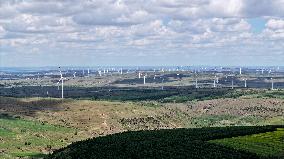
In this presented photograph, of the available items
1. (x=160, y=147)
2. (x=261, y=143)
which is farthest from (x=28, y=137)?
(x=261, y=143)

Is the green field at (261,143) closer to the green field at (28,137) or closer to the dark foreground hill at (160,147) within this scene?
the dark foreground hill at (160,147)

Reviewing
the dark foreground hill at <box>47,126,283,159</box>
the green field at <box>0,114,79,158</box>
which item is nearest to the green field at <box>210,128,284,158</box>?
the dark foreground hill at <box>47,126,283,159</box>

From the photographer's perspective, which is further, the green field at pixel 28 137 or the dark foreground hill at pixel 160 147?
the green field at pixel 28 137

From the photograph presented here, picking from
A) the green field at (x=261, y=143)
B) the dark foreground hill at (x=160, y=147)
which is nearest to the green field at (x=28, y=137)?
the dark foreground hill at (x=160, y=147)

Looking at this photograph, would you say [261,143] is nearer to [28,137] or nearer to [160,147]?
[160,147]

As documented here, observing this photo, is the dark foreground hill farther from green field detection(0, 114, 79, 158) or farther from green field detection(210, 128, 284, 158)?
green field detection(0, 114, 79, 158)

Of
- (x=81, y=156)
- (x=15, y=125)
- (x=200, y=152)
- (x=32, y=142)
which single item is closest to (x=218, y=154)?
(x=200, y=152)

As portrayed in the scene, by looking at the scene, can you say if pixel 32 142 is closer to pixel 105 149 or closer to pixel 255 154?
pixel 105 149
